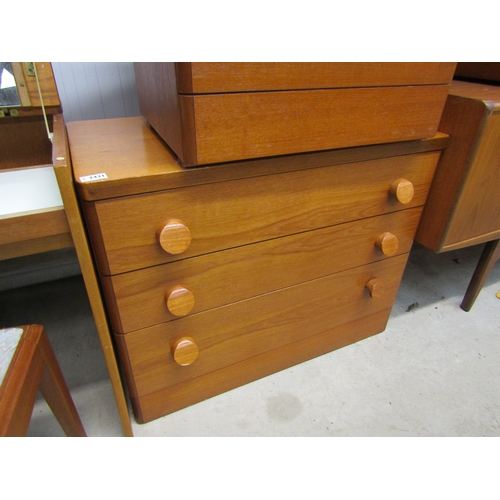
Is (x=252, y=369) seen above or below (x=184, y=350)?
below

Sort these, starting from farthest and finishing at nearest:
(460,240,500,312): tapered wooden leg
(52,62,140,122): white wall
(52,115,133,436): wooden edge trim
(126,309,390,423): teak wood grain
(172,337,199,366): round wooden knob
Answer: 1. (460,240,500,312): tapered wooden leg
2. (52,62,140,122): white wall
3. (126,309,390,423): teak wood grain
4. (172,337,199,366): round wooden knob
5. (52,115,133,436): wooden edge trim

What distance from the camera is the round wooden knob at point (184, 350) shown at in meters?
0.70

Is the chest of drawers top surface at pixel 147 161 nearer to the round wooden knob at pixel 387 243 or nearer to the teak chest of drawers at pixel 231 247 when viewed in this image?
the teak chest of drawers at pixel 231 247

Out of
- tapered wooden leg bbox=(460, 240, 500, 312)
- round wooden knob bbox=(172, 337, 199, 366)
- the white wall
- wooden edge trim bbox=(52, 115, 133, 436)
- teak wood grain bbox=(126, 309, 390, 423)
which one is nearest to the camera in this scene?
wooden edge trim bbox=(52, 115, 133, 436)

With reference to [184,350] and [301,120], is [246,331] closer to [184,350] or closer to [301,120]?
[184,350]

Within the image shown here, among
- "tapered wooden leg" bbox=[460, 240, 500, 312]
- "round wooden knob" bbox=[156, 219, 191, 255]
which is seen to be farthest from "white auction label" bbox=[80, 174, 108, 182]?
"tapered wooden leg" bbox=[460, 240, 500, 312]

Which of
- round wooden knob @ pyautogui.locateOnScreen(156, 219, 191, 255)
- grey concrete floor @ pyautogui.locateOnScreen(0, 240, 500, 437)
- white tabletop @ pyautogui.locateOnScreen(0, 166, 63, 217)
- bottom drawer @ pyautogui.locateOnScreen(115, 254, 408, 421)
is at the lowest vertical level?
grey concrete floor @ pyautogui.locateOnScreen(0, 240, 500, 437)

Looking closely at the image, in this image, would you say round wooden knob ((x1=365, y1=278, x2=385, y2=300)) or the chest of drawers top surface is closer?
the chest of drawers top surface

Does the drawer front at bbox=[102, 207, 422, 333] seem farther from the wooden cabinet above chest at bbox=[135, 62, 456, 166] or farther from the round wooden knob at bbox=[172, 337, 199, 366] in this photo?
the wooden cabinet above chest at bbox=[135, 62, 456, 166]

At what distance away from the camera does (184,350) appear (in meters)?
0.71

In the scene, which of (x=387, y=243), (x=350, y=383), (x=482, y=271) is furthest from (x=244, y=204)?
(x=482, y=271)

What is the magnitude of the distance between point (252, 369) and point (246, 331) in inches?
5.7

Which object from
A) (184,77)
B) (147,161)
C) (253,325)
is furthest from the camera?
(253,325)

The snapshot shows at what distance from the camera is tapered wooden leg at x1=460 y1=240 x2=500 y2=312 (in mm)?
1088
